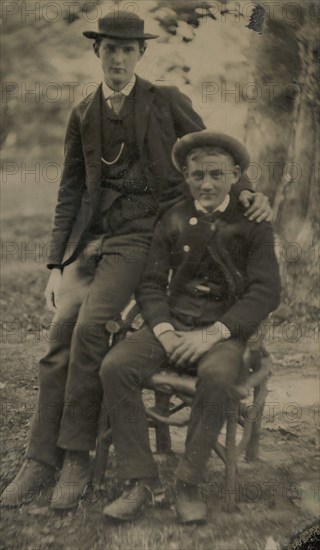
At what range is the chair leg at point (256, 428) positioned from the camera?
3324 mm

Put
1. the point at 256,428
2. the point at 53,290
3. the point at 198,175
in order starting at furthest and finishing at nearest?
1. the point at 256,428
2. the point at 53,290
3. the point at 198,175

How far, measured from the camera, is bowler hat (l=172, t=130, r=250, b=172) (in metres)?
3.11

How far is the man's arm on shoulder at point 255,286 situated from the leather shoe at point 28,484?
101 centimetres

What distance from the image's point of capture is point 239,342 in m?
3.16

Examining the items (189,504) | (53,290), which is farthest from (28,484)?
→ (53,290)

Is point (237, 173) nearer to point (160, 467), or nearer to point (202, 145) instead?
point (202, 145)

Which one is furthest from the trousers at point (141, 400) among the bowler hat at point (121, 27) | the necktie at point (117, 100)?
the bowler hat at point (121, 27)

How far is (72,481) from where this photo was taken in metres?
3.13

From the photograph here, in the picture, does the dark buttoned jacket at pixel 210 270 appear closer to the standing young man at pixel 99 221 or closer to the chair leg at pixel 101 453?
the standing young man at pixel 99 221

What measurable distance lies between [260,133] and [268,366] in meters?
1.07

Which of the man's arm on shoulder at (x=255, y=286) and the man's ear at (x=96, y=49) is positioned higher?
the man's ear at (x=96, y=49)

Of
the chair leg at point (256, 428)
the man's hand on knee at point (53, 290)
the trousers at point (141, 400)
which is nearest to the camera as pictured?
the trousers at point (141, 400)

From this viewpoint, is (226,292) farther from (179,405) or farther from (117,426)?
(117,426)

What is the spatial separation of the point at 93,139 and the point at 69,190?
0.25m
